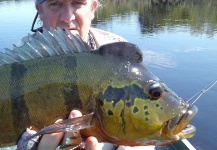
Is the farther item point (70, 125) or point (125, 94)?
point (125, 94)

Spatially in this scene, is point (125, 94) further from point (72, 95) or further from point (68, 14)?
point (68, 14)

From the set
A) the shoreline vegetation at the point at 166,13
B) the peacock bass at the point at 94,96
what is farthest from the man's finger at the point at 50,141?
the shoreline vegetation at the point at 166,13

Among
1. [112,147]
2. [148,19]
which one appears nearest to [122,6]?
[148,19]

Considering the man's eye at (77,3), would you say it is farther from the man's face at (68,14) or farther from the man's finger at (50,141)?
the man's finger at (50,141)

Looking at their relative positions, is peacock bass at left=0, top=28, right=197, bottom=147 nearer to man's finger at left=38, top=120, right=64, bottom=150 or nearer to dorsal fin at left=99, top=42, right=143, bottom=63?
dorsal fin at left=99, top=42, right=143, bottom=63

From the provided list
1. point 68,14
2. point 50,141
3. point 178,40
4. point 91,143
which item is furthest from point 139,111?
point 178,40

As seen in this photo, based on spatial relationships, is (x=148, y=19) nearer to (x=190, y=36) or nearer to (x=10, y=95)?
(x=190, y=36)
